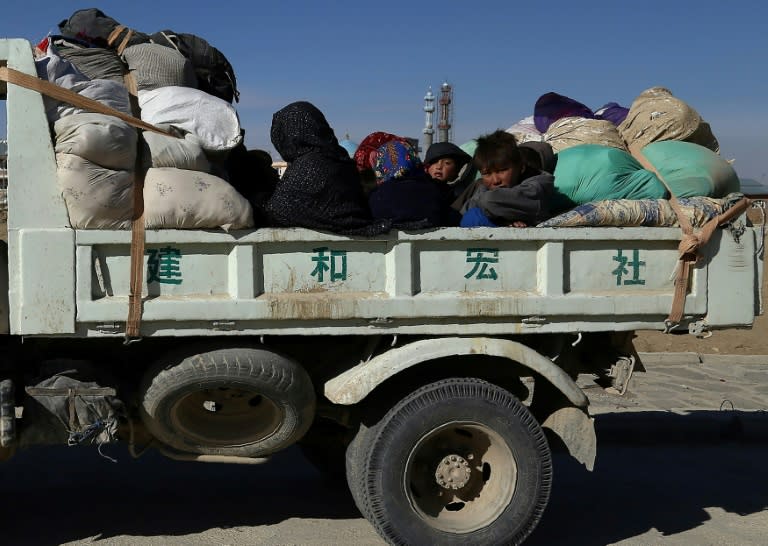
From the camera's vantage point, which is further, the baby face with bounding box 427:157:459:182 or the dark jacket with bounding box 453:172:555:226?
the baby face with bounding box 427:157:459:182

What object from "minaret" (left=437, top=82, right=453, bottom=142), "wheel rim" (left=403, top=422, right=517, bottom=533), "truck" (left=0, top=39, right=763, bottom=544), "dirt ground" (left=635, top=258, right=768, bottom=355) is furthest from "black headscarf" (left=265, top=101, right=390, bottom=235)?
"minaret" (left=437, top=82, right=453, bottom=142)

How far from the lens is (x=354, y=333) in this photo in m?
3.55

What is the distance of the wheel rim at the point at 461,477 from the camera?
12.2ft

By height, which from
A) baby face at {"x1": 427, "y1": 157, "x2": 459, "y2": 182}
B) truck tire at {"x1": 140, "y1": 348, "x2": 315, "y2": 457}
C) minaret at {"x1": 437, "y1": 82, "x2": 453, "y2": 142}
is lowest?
truck tire at {"x1": 140, "y1": 348, "x2": 315, "y2": 457}

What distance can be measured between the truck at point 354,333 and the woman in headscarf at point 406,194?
0.14 meters

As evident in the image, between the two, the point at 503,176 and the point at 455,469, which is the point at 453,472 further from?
the point at 503,176

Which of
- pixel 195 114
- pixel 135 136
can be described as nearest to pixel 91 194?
pixel 135 136

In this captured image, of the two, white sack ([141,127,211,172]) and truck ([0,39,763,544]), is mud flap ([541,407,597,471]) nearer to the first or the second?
truck ([0,39,763,544])

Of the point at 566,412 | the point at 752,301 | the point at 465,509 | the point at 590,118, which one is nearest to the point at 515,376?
the point at 566,412

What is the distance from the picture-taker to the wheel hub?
3752 mm

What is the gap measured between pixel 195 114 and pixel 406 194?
98 cm

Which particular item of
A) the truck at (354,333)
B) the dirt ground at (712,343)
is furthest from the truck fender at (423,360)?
the dirt ground at (712,343)

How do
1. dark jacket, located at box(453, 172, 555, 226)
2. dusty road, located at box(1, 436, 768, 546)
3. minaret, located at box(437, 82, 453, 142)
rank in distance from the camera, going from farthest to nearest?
minaret, located at box(437, 82, 453, 142) → dusty road, located at box(1, 436, 768, 546) → dark jacket, located at box(453, 172, 555, 226)

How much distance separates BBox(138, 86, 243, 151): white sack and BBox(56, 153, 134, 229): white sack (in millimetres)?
455
